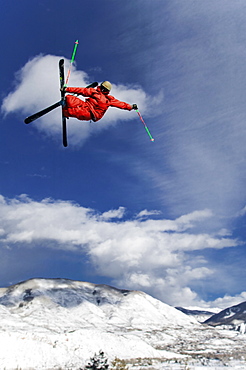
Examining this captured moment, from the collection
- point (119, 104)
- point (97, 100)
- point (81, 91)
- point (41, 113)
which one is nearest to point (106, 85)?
point (97, 100)

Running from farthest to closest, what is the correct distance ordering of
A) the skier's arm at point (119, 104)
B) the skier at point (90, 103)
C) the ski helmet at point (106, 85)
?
the skier's arm at point (119, 104)
the ski helmet at point (106, 85)
the skier at point (90, 103)

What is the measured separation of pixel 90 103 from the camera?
18.3 metres

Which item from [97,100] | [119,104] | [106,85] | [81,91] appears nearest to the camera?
[81,91]

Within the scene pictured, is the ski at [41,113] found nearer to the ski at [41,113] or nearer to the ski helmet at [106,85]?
the ski at [41,113]

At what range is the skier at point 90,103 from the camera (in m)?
18.0

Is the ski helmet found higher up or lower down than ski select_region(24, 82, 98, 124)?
higher up

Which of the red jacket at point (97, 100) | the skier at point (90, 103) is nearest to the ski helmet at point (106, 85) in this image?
the skier at point (90, 103)

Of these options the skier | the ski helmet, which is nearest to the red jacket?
the skier

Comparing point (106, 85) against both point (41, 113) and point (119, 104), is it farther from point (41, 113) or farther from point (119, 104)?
point (41, 113)

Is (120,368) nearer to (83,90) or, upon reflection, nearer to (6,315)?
→ (83,90)

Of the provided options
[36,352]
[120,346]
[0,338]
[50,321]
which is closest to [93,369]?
[36,352]

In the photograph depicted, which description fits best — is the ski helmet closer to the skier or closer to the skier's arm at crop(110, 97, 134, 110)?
the skier

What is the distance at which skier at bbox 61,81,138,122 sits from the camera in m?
18.0

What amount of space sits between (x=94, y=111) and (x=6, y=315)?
653ft
